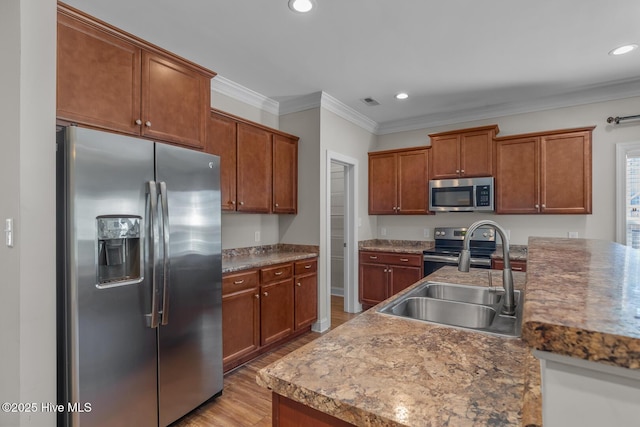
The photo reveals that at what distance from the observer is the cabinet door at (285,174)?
141 inches

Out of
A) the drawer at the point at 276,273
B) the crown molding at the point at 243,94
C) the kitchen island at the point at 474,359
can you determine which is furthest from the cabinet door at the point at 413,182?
the kitchen island at the point at 474,359

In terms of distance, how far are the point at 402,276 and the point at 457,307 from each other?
2577mm

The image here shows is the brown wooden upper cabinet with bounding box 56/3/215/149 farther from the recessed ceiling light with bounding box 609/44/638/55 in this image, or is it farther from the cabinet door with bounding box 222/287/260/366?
the recessed ceiling light with bounding box 609/44/638/55

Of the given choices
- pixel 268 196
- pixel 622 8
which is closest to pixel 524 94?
pixel 622 8

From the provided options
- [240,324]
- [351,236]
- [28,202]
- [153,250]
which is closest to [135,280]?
[153,250]

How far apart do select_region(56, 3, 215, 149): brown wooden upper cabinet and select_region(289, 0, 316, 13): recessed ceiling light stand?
0.89 m

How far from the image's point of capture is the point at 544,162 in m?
3.61

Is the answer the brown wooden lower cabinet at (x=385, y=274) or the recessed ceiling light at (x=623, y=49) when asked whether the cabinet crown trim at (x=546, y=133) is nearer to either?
the recessed ceiling light at (x=623, y=49)

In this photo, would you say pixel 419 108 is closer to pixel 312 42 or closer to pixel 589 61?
pixel 589 61

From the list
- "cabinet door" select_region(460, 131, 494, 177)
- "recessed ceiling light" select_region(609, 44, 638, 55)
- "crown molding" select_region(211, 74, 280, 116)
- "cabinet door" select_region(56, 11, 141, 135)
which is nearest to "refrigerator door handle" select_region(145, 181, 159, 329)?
"cabinet door" select_region(56, 11, 141, 135)

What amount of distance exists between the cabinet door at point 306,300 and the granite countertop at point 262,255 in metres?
0.28

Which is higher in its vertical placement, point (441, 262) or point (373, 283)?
point (441, 262)

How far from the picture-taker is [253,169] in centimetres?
330

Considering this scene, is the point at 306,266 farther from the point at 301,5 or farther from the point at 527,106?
the point at 527,106
